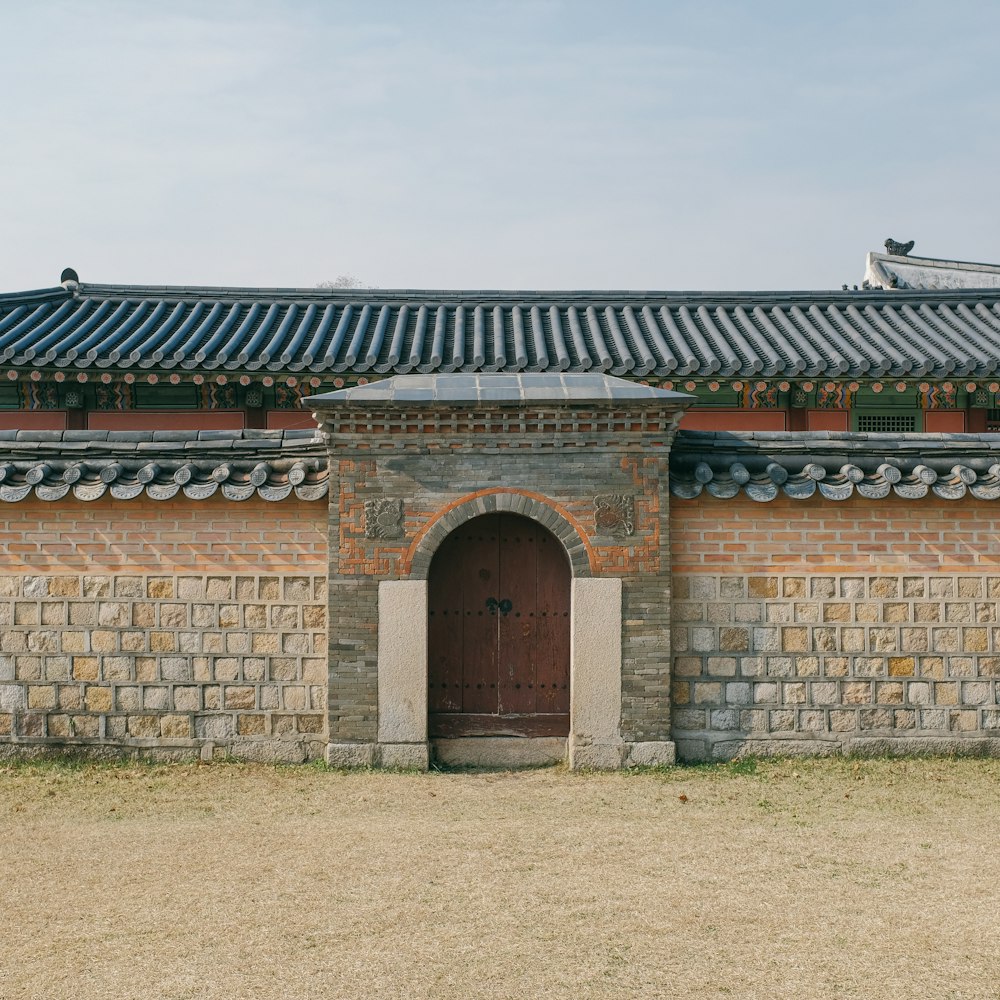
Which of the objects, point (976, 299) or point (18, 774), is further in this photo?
point (976, 299)

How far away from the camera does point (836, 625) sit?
735 cm

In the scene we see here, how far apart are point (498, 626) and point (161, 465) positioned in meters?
2.87

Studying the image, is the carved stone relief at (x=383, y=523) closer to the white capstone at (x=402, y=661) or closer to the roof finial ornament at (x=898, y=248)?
the white capstone at (x=402, y=661)

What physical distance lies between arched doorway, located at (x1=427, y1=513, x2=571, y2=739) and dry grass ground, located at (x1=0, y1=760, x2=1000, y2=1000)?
2.08 ft

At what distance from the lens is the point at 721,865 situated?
5266 millimetres

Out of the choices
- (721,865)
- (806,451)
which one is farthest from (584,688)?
(806,451)

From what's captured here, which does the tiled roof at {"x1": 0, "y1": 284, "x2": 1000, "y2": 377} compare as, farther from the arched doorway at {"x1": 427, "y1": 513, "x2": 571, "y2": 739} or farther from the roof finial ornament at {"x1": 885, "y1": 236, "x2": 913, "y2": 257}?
the roof finial ornament at {"x1": 885, "y1": 236, "x2": 913, "y2": 257}

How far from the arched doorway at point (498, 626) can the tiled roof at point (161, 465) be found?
129 centimetres

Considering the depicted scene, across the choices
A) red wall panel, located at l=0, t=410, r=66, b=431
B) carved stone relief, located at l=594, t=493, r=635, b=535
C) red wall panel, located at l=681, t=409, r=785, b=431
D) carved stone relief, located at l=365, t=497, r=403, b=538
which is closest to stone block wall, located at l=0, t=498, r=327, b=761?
carved stone relief, located at l=365, t=497, r=403, b=538

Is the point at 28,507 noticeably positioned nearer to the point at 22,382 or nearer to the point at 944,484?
the point at 22,382

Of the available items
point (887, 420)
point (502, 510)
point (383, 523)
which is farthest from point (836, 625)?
point (887, 420)

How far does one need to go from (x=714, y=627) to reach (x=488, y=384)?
254 cm

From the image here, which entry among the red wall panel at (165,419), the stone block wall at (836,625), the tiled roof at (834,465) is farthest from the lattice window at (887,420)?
the red wall panel at (165,419)

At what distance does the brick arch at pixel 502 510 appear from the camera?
7.13 m
